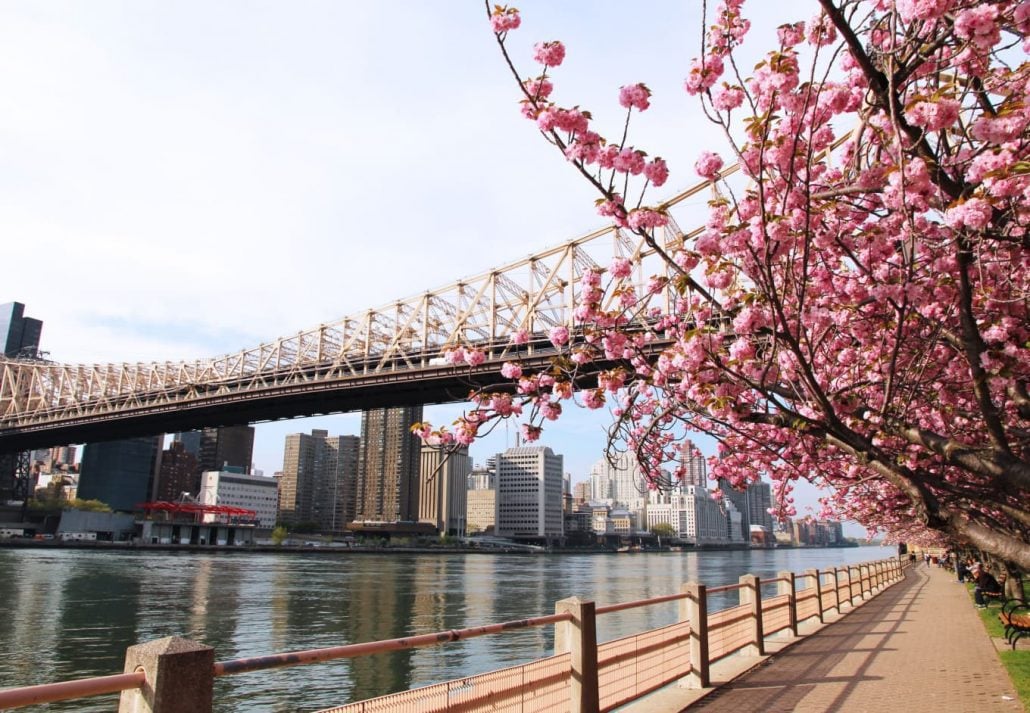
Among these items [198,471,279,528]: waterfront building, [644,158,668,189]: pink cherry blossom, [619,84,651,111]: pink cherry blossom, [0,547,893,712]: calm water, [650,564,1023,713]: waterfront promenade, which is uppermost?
[198,471,279,528]: waterfront building

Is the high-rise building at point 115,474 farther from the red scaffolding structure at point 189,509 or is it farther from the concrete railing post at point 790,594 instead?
the concrete railing post at point 790,594

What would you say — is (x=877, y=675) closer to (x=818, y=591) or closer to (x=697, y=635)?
(x=697, y=635)

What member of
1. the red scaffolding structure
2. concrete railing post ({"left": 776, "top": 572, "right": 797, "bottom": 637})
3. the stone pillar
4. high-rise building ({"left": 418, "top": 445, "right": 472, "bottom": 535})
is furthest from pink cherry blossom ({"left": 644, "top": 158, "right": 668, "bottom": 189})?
high-rise building ({"left": 418, "top": 445, "right": 472, "bottom": 535})

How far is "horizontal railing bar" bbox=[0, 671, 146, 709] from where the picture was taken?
3.11 metres

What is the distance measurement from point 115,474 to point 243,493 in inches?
1115

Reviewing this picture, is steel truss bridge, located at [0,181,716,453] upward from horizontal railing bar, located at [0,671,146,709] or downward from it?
upward

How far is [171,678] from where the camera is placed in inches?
140

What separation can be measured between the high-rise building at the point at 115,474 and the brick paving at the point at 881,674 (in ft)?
603

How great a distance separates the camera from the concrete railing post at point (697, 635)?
9.30m

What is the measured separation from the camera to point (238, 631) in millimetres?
24906

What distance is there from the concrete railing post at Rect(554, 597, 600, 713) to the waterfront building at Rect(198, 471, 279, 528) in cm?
18128

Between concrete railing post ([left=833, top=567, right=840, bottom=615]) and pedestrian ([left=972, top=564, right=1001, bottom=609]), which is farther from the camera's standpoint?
pedestrian ([left=972, top=564, right=1001, bottom=609])

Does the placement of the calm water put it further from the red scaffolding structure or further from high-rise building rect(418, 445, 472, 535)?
high-rise building rect(418, 445, 472, 535)

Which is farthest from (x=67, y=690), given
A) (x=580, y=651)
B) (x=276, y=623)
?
(x=276, y=623)
